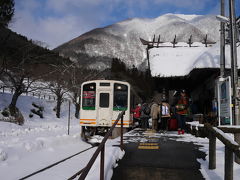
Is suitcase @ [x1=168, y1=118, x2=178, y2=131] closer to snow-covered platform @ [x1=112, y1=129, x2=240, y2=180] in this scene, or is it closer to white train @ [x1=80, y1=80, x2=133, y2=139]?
white train @ [x1=80, y1=80, x2=133, y2=139]

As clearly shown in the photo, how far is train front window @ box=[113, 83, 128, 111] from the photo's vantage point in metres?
12.3

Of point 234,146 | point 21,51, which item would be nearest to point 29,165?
point 234,146

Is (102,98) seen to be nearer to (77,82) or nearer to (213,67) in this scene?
(213,67)

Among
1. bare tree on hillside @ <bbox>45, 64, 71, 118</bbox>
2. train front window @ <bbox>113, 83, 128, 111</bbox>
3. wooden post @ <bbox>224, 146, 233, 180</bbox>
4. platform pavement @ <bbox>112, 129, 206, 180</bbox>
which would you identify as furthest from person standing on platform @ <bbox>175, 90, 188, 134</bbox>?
bare tree on hillside @ <bbox>45, 64, 71, 118</bbox>

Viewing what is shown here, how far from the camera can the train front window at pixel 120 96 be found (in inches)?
484

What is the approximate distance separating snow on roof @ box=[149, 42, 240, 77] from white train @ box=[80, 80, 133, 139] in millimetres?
2980

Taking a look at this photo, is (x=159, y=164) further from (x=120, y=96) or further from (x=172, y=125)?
(x=172, y=125)

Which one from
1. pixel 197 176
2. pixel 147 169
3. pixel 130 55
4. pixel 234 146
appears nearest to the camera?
pixel 234 146

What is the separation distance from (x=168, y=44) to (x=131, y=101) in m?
12.1

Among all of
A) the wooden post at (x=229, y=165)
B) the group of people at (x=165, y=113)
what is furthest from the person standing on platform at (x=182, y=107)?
the wooden post at (x=229, y=165)

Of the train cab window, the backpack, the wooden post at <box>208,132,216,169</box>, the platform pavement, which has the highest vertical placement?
the train cab window

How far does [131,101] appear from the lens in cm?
1254

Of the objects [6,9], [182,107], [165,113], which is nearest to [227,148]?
[182,107]

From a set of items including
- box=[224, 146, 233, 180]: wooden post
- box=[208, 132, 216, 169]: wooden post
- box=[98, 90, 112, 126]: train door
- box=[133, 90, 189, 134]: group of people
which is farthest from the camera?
box=[98, 90, 112, 126]: train door
